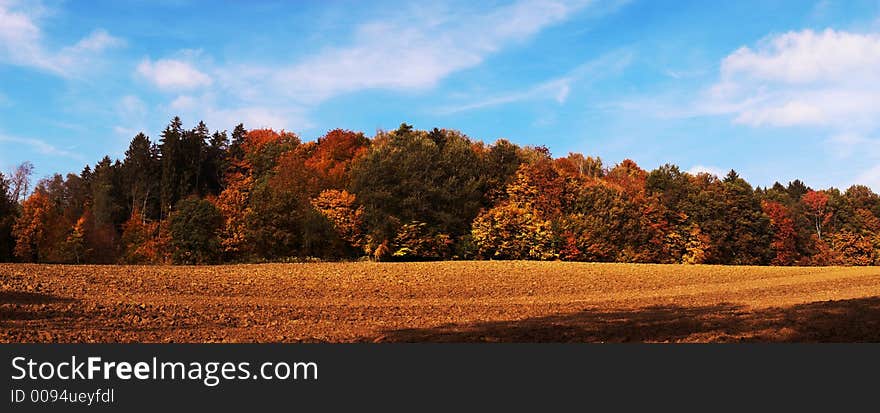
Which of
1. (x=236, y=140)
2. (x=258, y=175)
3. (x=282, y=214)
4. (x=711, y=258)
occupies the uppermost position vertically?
(x=236, y=140)

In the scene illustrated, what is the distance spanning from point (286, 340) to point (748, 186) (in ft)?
249

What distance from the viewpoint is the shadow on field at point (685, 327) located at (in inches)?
560

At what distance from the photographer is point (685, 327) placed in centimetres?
1658

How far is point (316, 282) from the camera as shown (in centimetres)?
3403

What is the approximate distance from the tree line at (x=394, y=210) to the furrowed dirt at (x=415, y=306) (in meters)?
13.0

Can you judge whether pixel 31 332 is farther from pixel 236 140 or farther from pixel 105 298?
pixel 236 140

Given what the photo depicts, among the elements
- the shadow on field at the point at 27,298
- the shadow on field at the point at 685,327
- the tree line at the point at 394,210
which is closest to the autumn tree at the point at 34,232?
the tree line at the point at 394,210

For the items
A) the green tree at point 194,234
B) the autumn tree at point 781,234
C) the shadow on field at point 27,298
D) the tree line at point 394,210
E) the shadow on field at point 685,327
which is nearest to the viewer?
the shadow on field at point 685,327

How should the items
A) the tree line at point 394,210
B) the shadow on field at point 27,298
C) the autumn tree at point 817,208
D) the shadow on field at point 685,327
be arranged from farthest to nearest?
the autumn tree at point 817,208, the tree line at point 394,210, the shadow on field at point 27,298, the shadow on field at point 685,327

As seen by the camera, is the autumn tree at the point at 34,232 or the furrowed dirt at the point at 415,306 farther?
the autumn tree at the point at 34,232

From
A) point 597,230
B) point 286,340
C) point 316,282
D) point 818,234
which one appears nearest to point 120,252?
point 316,282

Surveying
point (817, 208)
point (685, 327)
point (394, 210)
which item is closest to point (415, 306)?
point (685, 327)

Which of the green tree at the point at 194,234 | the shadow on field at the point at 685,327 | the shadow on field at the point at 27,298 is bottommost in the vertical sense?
the shadow on field at the point at 685,327

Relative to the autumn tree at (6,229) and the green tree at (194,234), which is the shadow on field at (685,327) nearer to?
the green tree at (194,234)
